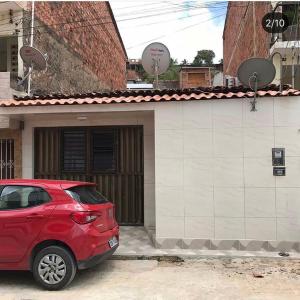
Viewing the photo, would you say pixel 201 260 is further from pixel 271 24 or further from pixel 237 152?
pixel 271 24

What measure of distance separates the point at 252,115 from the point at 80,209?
398cm

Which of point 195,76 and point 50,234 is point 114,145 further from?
point 195,76

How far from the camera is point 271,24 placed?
1303 centimetres

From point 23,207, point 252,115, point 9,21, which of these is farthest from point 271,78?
point 9,21

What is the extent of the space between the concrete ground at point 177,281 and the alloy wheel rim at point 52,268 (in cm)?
20

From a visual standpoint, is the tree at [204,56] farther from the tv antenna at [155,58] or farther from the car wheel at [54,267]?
the car wheel at [54,267]

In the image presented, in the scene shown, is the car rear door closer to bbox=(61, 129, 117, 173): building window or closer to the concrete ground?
the concrete ground

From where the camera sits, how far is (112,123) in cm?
1062

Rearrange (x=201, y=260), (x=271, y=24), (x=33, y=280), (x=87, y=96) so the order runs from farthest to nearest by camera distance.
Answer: (x=271, y=24), (x=87, y=96), (x=201, y=260), (x=33, y=280)

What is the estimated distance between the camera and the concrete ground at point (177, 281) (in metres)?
6.31

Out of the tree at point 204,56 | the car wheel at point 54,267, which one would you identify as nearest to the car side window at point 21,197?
the car wheel at point 54,267

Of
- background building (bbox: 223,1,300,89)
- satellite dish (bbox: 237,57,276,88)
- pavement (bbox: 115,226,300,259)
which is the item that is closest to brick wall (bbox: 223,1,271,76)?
background building (bbox: 223,1,300,89)

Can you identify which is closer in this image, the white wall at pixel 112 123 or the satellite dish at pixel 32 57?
the white wall at pixel 112 123

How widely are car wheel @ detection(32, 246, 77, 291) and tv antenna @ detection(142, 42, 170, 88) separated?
6234 millimetres
